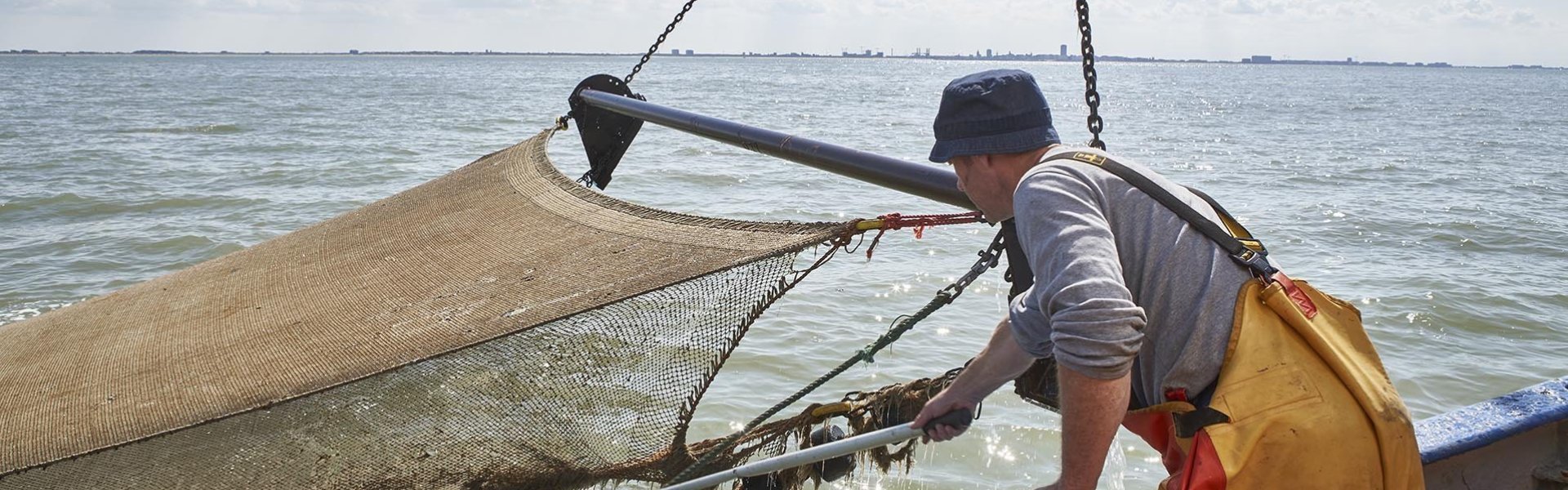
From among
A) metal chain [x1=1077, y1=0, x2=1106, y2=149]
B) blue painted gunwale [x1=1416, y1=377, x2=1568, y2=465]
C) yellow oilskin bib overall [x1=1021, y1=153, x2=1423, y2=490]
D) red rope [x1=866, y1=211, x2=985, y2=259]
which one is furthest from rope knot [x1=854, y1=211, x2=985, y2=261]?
yellow oilskin bib overall [x1=1021, y1=153, x2=1423, y2=490]

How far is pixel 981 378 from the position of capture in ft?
7.54

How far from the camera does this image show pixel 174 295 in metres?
3.73

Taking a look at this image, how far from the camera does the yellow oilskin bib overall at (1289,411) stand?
172 cm

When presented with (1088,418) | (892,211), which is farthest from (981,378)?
(892,211)

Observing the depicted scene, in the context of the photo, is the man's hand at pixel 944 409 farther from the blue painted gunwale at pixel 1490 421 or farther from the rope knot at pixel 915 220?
the blue painted gunwale at pixel 1490 421

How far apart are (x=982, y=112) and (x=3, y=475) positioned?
2.29m

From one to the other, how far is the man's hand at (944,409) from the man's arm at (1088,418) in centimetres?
54

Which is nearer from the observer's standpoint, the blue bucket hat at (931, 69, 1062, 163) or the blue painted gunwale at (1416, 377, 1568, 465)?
the blue bucket hat at (931, 69, 1062, 163)

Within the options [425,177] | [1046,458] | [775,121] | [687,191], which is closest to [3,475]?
[1046,458]

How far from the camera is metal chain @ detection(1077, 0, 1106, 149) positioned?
2873mm

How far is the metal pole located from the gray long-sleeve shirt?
0.89 metres

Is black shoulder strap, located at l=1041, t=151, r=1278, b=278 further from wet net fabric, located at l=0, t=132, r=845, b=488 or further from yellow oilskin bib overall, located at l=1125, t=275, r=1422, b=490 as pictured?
wet net fabric, located at l=0, t=132, r=845, b=488

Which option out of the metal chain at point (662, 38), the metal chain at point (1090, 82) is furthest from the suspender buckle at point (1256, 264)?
the metal chain at point (662, 38)

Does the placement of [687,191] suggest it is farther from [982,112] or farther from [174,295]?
[982,112]
